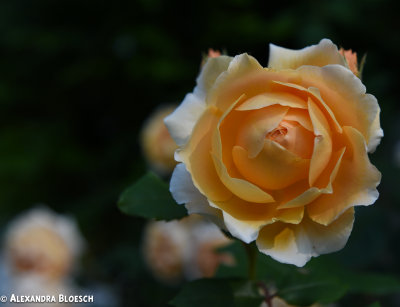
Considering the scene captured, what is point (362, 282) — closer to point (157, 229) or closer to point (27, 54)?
point (157, 229)

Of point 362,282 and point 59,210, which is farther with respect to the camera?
point 59,210

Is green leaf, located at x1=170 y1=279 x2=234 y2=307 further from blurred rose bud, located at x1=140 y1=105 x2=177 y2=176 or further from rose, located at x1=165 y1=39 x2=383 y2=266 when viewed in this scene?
blurred rose bud, located at x1=140 y1=105 x2=177 y2=176

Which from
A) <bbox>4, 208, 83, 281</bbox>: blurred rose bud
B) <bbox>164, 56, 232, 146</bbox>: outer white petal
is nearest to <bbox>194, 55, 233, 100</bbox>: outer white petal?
<bbox>164, 56, 232, 146</bbox>: outer white petal

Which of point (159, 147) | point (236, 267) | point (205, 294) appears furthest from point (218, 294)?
point (159, 147)

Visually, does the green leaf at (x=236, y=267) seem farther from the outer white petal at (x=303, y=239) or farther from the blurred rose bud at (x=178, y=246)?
the blurred rose bud at (x=178, y=246)

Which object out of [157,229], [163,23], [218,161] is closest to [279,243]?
[218,161]

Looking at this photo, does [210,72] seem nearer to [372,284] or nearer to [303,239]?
[303,239]
